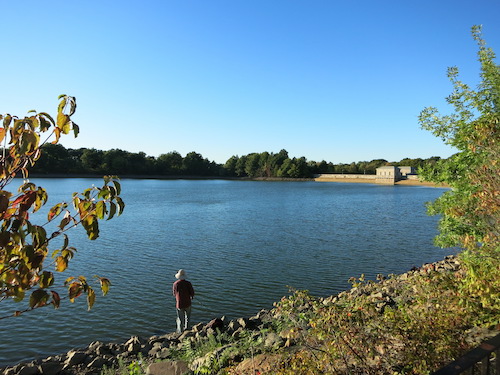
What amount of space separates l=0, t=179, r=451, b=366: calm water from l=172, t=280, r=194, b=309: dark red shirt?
5.30 feet

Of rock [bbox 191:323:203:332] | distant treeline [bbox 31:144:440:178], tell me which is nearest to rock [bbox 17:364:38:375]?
rock [bbox 191:323:203:332]

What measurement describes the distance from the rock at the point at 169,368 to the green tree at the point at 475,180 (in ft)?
18.3

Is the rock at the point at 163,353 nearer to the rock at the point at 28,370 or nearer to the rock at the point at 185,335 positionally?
the rock at the point at 185,335

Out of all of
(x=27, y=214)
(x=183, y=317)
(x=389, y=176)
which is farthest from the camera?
(x=389, y=176)

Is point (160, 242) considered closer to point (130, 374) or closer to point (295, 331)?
point (130, 374)

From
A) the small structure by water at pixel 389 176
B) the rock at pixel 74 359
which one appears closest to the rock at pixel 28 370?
the rock at pixel 74 359

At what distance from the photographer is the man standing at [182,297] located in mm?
12000

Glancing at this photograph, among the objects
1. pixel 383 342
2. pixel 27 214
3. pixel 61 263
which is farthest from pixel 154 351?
pixel 27 214

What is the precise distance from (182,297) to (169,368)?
4.06 metres

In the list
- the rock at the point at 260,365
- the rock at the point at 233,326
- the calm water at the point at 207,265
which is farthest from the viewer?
the calm water at the point at 207,265

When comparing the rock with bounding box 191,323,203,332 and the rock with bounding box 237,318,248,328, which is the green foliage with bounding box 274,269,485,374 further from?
the rock with bounding box 191,323,203,332

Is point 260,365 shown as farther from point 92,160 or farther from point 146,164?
point 146,164

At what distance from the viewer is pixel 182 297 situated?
12.0 m

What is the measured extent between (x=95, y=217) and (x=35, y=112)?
0.93 metres
